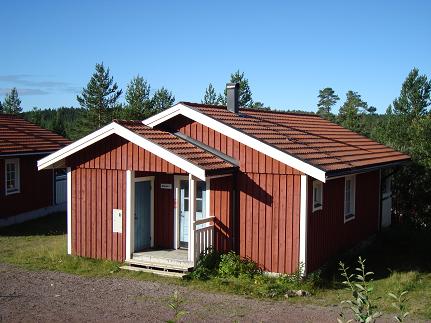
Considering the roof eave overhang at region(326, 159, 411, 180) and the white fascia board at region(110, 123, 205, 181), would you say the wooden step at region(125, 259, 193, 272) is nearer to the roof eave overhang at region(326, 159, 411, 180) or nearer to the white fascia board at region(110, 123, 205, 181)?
the white fascia board at region(110, 123, 205, 181)

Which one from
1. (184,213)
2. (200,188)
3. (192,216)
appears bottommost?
(184,213)

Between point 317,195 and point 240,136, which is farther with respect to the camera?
point 317,195

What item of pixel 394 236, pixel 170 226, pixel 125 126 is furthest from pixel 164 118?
pixel 394 236

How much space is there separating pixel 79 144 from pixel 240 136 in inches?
163

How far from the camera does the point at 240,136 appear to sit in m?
12.1

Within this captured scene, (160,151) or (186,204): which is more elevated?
(160,151)

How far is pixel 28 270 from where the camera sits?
1245cm

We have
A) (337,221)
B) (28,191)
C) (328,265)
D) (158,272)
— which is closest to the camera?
(158,272)

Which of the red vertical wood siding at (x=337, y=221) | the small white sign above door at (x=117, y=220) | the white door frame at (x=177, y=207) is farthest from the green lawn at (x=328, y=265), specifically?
the white door frame at (x=177, y=207)

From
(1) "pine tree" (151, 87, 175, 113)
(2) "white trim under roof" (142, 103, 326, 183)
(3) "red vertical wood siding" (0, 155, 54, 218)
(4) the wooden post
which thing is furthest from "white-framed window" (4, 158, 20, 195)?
(1) "pine tree" (151, 87, 175, 113)

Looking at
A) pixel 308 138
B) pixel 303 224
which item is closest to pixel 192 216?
pixel 303 224

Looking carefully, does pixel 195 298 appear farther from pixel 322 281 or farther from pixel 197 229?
pixel 322 281

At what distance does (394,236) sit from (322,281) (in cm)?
651

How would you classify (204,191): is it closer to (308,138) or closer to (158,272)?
(158,272)
